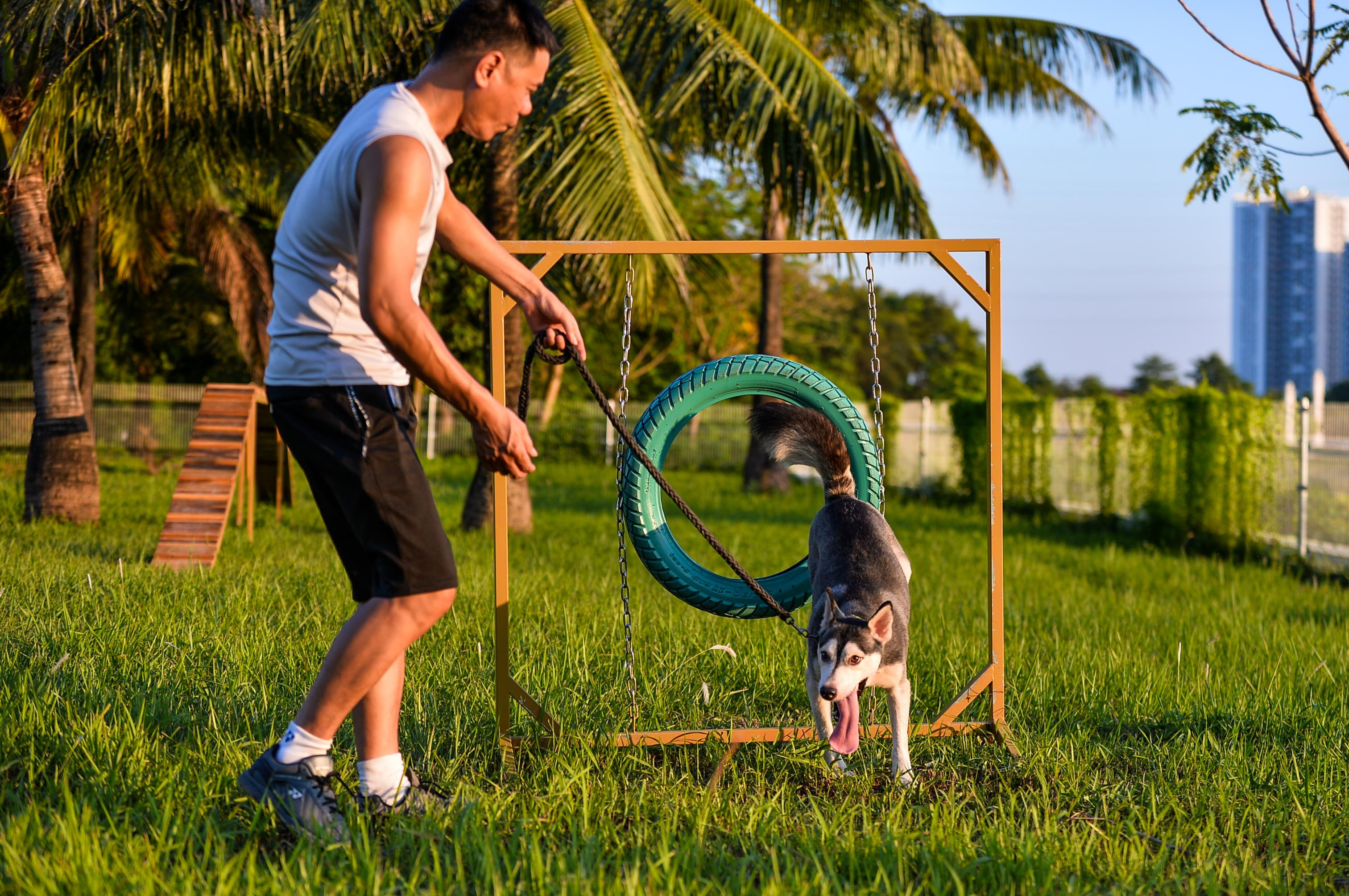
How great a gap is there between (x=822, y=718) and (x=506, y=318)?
6892 mm

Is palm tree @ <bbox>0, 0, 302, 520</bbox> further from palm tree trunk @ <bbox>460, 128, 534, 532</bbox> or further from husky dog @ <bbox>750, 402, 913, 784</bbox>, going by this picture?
husky dog @ <bbox>750, 402, 913, 784</bbox>

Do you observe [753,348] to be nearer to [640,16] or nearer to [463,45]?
[640,16]

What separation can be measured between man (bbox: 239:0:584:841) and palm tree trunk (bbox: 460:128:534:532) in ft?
23.2

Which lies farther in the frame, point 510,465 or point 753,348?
point 753,348

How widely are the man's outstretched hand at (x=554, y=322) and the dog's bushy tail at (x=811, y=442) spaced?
1.08 m

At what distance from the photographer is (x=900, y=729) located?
11.2 feet

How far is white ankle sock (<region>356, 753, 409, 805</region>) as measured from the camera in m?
2.75

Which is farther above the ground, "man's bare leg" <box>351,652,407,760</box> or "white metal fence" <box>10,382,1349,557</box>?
"white metal fence" <box>10,382,1349,557</box>

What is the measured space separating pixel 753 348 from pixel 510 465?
2733cm

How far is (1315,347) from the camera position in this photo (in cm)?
8788

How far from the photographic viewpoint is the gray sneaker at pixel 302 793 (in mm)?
2592

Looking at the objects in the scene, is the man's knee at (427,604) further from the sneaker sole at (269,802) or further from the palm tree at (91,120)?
the palm tree at (91,120)

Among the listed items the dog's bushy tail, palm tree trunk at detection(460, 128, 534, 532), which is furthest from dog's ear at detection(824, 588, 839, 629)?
palm tree trunk at detection(460, 128, 534, 532)

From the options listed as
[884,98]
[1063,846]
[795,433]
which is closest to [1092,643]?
[795,433]
